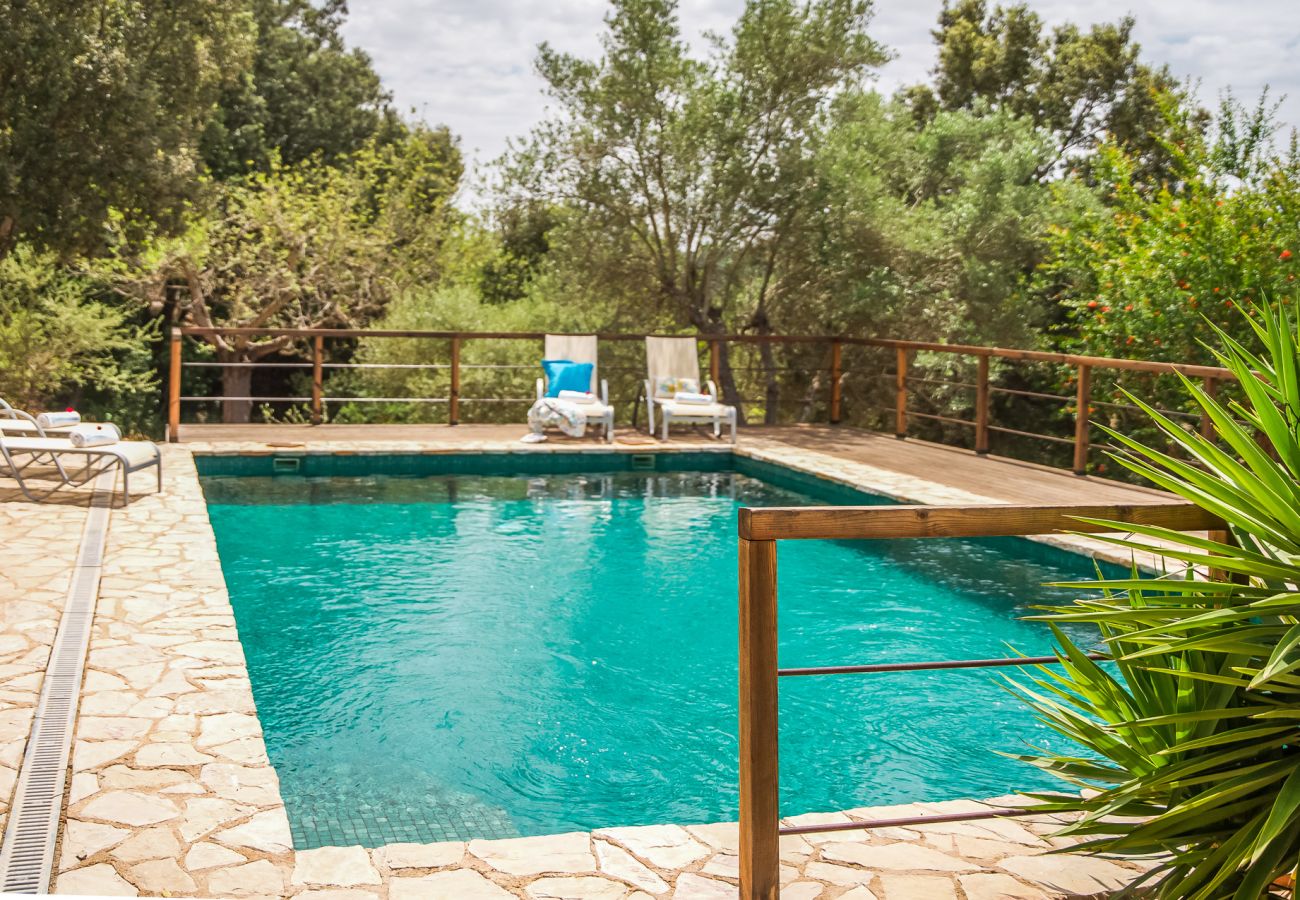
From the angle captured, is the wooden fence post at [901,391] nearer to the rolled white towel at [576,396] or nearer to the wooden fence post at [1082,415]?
the wooden fence post at [1082,415]

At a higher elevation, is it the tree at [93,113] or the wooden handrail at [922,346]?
the tree at [93,113]

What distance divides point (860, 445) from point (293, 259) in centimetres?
1023

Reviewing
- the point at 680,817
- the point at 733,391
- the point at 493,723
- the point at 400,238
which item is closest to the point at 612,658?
the point at 493,723

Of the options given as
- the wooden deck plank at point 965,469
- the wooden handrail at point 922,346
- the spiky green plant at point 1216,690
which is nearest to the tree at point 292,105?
the wooden handrail at point 922,346

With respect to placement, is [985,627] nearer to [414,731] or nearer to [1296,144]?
[414,731]

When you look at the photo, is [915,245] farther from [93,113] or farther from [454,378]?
[93,113]

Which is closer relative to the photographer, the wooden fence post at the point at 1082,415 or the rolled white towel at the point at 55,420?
the rolled white towel at the point at 55,420

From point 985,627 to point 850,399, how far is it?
10.2m

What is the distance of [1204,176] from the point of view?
1163cm

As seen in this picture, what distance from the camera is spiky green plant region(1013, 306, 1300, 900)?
209 centimetres

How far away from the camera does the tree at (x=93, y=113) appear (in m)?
9.58

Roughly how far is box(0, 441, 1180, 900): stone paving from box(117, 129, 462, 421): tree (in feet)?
44.4

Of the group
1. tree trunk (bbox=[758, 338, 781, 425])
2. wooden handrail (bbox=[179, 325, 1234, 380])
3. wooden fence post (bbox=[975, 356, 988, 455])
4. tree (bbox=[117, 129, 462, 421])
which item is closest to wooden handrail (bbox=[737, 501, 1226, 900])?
wooden handrail (bbox=[179, 325, 1234, 380])

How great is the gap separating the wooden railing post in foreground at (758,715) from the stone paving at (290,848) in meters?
0.28
